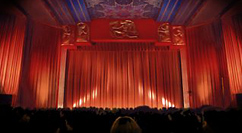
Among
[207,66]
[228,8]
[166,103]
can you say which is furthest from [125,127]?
[166,103]

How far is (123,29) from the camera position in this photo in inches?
377

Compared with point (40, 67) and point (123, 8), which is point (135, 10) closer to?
point (123, 8)

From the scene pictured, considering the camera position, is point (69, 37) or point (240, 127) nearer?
point (240, 127)

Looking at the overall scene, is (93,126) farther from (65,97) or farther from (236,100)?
(65,97)

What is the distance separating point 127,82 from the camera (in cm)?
1002

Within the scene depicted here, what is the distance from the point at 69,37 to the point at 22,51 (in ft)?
8.52

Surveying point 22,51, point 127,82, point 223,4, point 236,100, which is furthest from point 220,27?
point 22,51

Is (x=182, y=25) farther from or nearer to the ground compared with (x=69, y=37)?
farther from the ground

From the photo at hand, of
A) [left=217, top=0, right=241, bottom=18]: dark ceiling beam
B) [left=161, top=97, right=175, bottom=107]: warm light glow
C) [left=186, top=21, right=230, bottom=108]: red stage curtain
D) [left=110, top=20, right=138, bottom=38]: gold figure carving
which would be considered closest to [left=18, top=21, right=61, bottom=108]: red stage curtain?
[left=110, top=20, right=138, bottom=38]: gold figure carving

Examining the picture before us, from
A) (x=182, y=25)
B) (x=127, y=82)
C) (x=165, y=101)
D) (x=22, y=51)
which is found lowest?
(x=165, y=101)

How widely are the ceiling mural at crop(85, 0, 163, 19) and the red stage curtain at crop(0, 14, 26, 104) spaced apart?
334 centimetres

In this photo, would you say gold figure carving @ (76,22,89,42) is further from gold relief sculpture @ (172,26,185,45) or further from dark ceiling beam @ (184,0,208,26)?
dark ceiling beam @ (184,0,208,26)

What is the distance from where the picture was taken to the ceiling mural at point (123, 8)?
826 cm

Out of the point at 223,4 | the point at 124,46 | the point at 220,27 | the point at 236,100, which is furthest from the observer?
the point at 124,46
